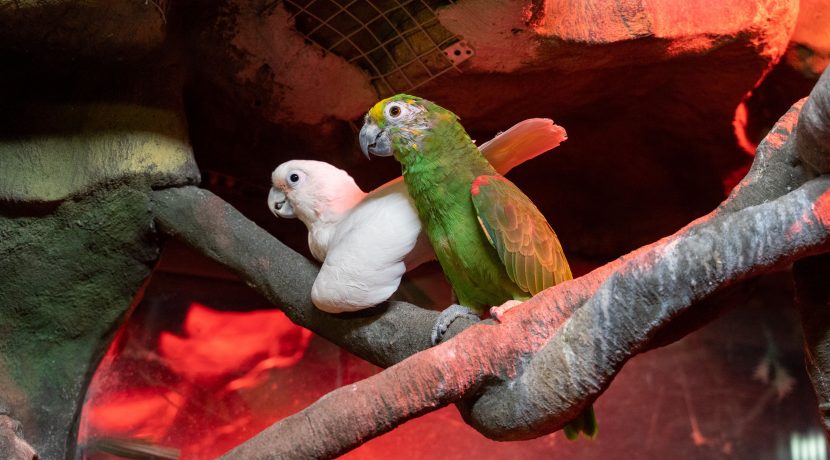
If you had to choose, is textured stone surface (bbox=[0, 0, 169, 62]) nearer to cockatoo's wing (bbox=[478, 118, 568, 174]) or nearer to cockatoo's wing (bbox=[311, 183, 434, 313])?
cockatoo's wing (bbox=[311, 183, 434, 313])

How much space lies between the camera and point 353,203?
6.38ft

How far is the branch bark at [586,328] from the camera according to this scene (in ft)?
4.02

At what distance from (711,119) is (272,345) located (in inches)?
70.6

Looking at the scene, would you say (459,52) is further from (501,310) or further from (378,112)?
(501,310)

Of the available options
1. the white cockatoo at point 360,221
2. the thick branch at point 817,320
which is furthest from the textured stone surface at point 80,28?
the thick branch at point 817,320

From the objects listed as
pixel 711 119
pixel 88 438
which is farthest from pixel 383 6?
pixel 88 438

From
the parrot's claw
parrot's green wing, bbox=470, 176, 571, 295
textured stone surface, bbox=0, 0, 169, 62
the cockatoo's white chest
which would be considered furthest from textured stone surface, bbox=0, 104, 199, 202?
the parrot's claw

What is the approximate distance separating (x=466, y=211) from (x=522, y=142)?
30 cm

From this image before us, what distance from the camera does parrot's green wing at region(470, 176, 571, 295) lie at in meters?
1.63

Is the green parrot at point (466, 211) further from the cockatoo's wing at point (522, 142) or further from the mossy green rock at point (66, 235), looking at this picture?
the mossy green rock at point (66, 235)

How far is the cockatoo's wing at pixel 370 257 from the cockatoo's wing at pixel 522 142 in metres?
0.26

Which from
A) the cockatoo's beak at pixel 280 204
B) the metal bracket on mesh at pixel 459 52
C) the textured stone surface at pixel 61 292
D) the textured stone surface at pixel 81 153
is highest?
the metal bracket on mesh at pixel 459 52

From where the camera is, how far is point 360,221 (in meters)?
1.83

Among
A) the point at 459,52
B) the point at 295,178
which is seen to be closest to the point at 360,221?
the point at 295,178
